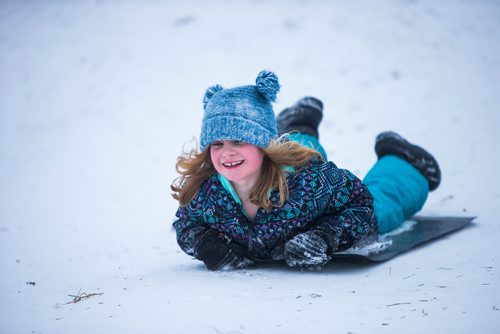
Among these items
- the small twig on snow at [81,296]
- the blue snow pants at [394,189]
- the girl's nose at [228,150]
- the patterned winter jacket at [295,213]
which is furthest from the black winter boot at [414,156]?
the small twig on snow at [81,296]

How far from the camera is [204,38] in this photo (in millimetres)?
8000

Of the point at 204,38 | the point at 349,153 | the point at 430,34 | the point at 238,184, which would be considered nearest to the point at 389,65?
the point at 430,34

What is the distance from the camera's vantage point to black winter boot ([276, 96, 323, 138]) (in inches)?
139

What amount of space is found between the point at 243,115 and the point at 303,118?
1.31 m

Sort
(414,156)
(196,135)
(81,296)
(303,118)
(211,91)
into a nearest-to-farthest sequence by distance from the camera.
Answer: (81,296) → (211,91) → (414,156) → (303,118) → (196,135)

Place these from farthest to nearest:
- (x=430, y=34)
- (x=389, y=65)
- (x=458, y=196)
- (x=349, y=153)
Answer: (x=430, y=34)
(x=389, y=65)
(x=349, y=153)
(x=458, y=196)

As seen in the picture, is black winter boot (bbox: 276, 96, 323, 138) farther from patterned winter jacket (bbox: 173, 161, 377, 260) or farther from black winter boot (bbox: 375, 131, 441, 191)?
patterned winter jacket (bbox: 173, 161, 377, 260)

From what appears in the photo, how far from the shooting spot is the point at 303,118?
3.54 m

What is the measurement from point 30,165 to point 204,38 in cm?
355

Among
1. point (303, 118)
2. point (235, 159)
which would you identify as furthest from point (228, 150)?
point (303, 118)

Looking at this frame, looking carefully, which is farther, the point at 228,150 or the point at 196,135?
the point at 196,135

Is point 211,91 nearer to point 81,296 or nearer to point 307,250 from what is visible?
point 307,250

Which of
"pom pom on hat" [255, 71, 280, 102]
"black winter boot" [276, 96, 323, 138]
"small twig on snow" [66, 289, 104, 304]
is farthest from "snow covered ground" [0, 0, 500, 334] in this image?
"black winter boot" [276, 96, 323, 138]

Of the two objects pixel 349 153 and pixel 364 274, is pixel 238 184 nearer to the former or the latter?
pixel 364 274
